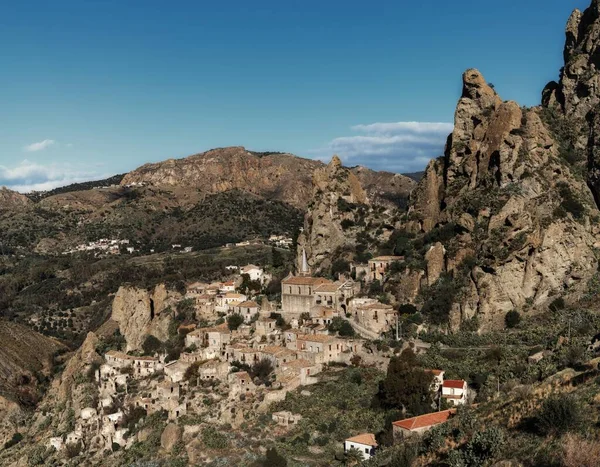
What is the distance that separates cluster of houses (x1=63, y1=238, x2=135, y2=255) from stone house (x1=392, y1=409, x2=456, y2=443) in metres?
122

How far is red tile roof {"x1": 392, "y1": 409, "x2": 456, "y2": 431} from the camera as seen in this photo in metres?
30.6

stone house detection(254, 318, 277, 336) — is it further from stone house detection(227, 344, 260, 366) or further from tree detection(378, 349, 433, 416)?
tree detection(378, 349, 433, 416)

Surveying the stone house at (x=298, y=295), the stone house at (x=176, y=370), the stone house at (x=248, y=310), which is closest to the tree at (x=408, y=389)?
the stone house at (x=298, y=295)

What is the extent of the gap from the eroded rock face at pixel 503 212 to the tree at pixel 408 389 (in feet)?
30.9

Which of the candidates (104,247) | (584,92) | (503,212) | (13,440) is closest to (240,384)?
(503,212)

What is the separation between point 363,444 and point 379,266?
78.3ft

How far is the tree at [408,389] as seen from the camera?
118 feet

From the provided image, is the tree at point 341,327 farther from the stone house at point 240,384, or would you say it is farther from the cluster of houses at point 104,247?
the cluster of houses at point 104,247

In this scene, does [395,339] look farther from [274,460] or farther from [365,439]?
[274,460]

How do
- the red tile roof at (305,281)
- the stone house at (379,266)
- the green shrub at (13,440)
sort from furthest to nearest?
the green shrub at (13,440), the stone house at (379,266), the red tile roof at (305,281)

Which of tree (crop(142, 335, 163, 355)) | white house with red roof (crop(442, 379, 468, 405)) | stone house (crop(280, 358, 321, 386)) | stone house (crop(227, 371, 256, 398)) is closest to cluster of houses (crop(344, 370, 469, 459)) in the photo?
white house with red roof (crop(442, 379, 468, 405))

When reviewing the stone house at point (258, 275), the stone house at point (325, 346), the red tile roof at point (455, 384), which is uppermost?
the stone house at point (258, 275)

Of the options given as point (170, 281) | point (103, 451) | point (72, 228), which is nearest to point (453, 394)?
point (103, 451)

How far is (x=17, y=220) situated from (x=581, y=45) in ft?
523
